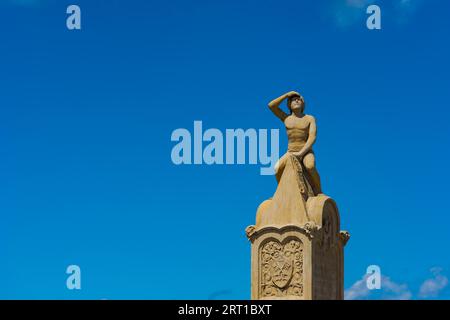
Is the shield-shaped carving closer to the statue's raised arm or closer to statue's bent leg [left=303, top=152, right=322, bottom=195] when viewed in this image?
statue's bent leg [left=303, top=152, right=322, bottom=195]

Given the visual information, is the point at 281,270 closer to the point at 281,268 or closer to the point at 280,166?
the point at 281,268

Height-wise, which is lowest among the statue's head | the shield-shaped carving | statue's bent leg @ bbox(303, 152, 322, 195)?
the shield-shaped carving

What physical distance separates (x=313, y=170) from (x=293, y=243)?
2.11 meters

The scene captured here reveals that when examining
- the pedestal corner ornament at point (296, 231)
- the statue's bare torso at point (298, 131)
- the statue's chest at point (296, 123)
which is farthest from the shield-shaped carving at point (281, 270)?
the statue's chest at point (296, 123)

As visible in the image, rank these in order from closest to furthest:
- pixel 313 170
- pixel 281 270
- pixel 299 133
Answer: pixel 281 270 < pixel 313 170 < pixel 299 133

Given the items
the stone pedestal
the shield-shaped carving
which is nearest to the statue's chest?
the stone pedestal


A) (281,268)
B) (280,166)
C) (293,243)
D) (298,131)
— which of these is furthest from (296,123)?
(281,268)

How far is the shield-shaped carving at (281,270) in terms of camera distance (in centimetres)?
2853

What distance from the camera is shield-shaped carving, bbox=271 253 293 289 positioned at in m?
28.5

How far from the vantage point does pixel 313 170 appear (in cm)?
2952

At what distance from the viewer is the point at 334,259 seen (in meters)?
30.1
